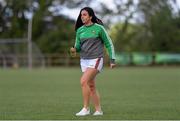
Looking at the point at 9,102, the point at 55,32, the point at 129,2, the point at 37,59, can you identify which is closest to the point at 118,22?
the point at 129,2

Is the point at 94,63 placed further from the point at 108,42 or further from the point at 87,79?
the point at 108,42

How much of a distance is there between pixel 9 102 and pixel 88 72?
4.19m

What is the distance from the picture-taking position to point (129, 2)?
72125mm

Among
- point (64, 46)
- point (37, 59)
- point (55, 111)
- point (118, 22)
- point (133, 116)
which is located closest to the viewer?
point (133, 116)

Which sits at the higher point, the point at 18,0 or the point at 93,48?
the point at 18,0

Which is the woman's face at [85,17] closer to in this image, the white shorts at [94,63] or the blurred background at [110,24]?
the white shorts at [94,63]

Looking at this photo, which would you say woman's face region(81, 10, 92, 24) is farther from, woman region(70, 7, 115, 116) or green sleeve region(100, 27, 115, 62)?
green sleeve region(100, 27, 115, 62)

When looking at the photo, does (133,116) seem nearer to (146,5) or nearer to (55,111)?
(55,111)

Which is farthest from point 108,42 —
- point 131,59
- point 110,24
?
point 110,24

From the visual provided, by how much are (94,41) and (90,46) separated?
0.12 metres

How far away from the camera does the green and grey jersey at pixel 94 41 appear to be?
436 inches

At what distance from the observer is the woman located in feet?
36.2

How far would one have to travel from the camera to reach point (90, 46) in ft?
36.4

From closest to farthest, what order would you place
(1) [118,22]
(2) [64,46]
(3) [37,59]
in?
(3) [37,59] → (2) [64,46] → (1) [118,22]
